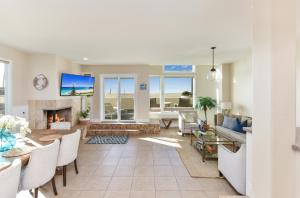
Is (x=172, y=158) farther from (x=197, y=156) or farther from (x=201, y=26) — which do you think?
(x=201, y=26)

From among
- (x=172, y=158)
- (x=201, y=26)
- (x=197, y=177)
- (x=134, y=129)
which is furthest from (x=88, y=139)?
(x=201, y=26)

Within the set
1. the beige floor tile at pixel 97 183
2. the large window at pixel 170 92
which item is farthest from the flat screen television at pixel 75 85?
the beige floor tile at pixel 97 183

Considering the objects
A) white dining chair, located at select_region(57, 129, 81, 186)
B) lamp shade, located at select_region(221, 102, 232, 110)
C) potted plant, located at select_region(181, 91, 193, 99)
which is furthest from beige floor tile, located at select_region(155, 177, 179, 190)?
potted plant, located at select_region(181, 91, 193, 99)

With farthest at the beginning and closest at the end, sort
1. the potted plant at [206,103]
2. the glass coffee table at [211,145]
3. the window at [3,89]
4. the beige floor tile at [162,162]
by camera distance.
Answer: the potted plant at [206,103] < the window at [3,89] < the glass coffee table at [211,145] < the beige floor tile at [162,162]

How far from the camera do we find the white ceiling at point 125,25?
2547 mm

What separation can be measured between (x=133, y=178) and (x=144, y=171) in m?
0.37

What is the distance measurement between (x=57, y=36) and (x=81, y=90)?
3183 mm

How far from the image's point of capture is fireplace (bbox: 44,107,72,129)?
5.95 meters

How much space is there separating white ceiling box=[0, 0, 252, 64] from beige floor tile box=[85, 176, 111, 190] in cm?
266

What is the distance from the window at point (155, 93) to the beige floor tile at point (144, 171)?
4770 mm

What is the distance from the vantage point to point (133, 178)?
3.56 meters

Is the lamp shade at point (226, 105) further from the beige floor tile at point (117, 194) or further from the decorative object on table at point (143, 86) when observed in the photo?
the beige floor tile at point (117, 194)

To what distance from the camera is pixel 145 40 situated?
13.9ft

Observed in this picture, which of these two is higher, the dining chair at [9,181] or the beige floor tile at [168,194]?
the dining chair at [9,181]
